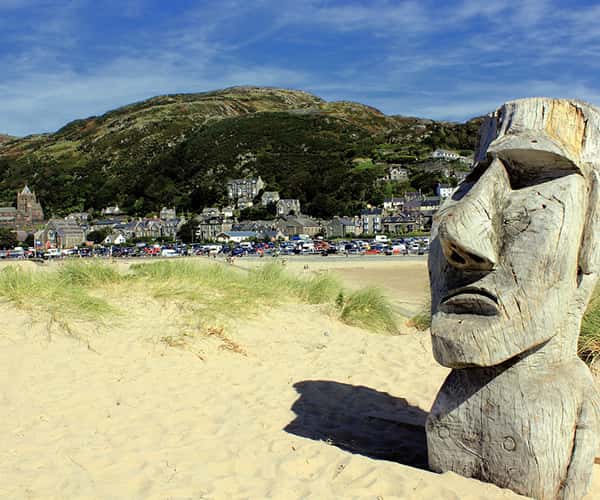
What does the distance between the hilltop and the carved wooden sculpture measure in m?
101

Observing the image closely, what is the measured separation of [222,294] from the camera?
9109mm

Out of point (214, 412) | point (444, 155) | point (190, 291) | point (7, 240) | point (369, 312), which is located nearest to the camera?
point (214, 412)

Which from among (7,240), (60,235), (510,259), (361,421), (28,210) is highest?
(28,210)

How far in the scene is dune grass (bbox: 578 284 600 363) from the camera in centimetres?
645

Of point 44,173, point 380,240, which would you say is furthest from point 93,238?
point 44,173

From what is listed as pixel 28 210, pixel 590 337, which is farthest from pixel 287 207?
pixel 590 337

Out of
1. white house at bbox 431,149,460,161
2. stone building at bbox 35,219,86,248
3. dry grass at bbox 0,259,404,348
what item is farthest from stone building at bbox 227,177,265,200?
dry grass at bbox 0,259,404,348

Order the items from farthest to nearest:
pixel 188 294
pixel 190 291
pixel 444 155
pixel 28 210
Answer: pixel 28 210, pixel 444 155, pixel 190 291, pixel 188 294

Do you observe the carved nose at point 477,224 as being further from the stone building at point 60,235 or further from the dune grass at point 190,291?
the stone building at point 60,235

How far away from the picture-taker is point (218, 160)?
143875mm

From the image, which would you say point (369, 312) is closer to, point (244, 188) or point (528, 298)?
point (528, 298)

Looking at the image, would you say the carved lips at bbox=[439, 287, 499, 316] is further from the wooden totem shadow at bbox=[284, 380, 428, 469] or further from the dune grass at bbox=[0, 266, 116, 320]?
the dune grass at bbox=[0, 266, 116, 320]

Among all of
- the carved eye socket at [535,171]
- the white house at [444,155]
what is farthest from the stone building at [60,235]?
the carved eye socket at [535,171]

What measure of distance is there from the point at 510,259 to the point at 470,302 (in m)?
0.30
